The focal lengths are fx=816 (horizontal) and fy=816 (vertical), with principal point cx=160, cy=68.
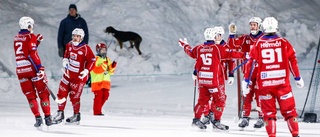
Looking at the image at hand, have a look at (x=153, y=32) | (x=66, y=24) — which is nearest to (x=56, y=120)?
(x=66, y=24)

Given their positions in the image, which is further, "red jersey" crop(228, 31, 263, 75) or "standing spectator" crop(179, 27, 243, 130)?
"red jersey" crop(228, 31, 263, 75)

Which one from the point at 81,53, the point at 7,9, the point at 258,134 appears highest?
the point at 7,9

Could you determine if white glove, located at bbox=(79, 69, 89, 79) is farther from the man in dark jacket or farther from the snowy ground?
the man in dark jacket

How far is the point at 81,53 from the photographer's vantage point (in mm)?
14172

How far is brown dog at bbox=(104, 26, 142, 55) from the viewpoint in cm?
2512

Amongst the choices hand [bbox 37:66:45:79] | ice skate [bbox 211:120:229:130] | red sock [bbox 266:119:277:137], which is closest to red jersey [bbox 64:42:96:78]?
hand [bbox 37:66:45:79]

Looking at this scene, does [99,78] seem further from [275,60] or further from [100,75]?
[275,60]

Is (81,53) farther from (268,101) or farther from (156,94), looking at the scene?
(156,94)

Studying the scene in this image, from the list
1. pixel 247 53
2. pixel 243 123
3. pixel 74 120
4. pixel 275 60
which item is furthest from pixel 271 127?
pixel 74 120

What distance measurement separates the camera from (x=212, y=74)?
1361 centimetres

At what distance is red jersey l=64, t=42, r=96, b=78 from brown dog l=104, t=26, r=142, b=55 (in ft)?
35.2

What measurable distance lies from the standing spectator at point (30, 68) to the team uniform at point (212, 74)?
2575 mm

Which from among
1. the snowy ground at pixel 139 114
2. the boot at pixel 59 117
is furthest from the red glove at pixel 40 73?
the boot at pixel 59 117

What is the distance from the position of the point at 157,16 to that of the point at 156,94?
21.6ft
